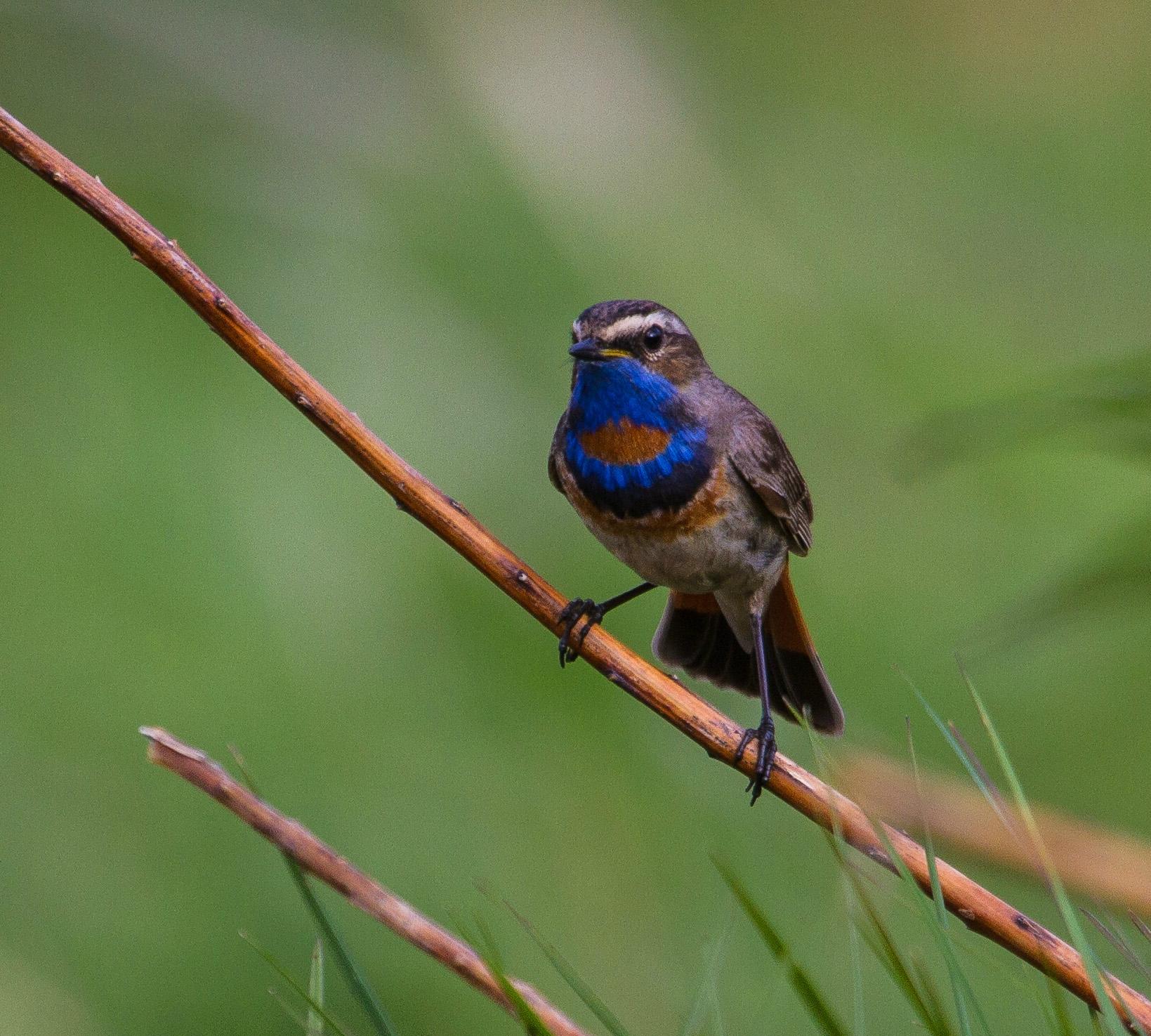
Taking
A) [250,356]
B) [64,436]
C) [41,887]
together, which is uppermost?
[250,356]

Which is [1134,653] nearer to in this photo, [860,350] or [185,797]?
[860,350]

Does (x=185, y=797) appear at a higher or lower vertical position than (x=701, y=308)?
lower

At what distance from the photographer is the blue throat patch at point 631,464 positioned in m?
2.91

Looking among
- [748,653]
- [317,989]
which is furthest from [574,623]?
[317,989]

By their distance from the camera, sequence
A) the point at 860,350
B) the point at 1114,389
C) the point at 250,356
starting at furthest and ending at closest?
the point at 860,350 → the point at 250,356 → the point at 1114,389

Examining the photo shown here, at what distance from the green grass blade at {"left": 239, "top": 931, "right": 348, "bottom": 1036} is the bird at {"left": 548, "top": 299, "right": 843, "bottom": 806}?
1.55 m

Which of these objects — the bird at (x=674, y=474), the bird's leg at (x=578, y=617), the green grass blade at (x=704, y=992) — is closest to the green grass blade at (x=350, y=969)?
the green grass blade at (x=704, y=992)

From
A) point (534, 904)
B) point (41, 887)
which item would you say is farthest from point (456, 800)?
point (41, 887)

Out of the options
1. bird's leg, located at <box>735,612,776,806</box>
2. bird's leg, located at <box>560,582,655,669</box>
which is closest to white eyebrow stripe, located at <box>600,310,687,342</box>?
bird's leg, located at <box>560,582,655,669</box>

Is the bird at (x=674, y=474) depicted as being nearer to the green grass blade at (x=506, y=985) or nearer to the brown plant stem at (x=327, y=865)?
the brown plant stem at (x=327, y=865)

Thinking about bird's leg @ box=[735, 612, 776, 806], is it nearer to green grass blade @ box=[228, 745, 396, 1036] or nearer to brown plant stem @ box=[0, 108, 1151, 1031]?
brown plant stem @ box=[0, 108, 1151, 1031]

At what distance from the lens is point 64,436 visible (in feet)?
12.8

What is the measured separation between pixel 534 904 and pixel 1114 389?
2.18 meters

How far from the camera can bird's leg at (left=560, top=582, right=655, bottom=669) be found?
2275 millimetres
